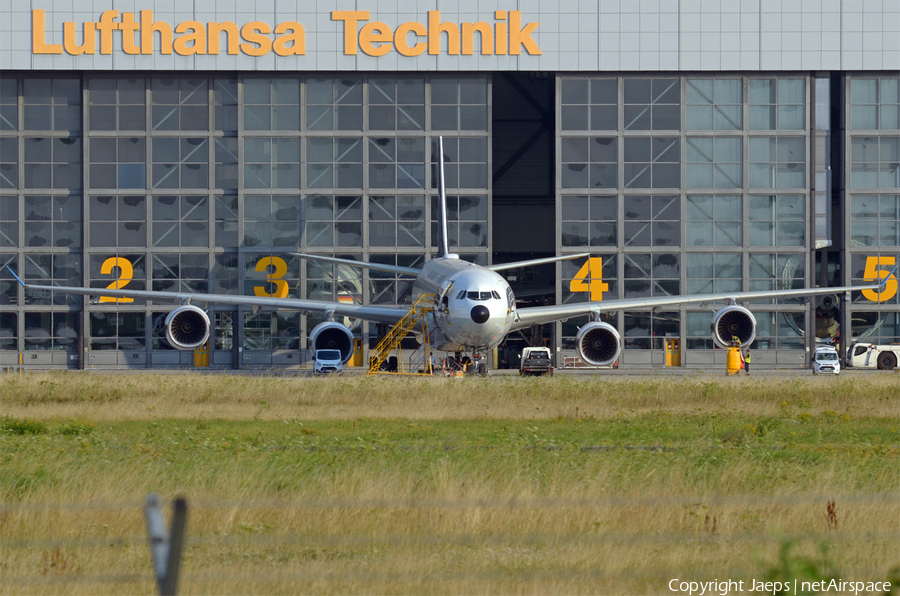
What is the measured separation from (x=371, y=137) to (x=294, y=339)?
1473 cm

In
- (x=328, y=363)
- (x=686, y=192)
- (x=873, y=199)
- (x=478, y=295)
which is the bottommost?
(x=328, y=363)

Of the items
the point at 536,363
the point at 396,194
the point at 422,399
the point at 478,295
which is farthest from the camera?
the point at 396,194

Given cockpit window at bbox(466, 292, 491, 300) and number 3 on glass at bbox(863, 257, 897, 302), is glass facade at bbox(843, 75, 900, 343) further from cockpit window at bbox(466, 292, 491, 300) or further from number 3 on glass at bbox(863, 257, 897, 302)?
cockpit window at bbox(466, 292, 491, 300)

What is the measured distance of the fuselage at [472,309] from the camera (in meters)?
40.6

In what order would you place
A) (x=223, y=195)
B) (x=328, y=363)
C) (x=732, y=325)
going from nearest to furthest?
(x=732, y=325)
(x=328, y=363)
(x=223, y=195)

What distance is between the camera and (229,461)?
1641 centimetres

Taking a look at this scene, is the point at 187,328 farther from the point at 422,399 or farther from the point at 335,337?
the point at 422,399

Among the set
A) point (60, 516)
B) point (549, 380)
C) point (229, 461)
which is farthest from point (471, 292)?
point (60, 516)
